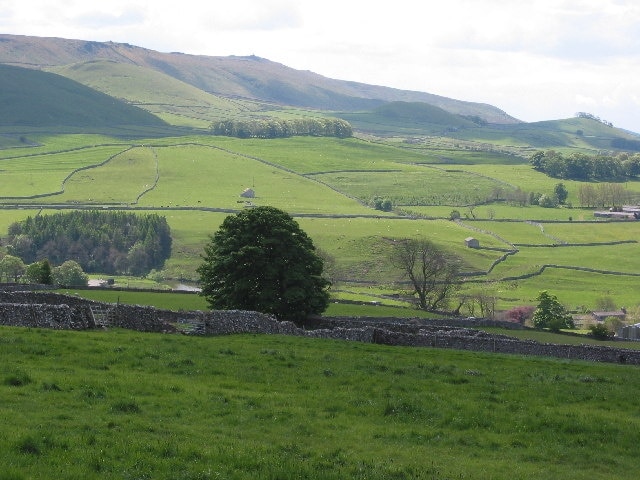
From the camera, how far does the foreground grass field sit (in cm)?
1867

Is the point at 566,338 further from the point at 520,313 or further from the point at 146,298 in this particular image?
the point at 520,313

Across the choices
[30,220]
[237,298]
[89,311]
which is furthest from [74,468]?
[30,220]

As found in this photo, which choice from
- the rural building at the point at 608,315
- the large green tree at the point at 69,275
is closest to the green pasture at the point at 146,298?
the large green tree at the point at 69,275

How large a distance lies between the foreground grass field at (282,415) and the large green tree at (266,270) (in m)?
23.3

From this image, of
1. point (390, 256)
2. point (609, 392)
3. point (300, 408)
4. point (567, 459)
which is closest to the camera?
point (567, 459)

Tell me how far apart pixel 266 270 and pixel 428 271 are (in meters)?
64.7

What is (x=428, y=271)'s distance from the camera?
12156 centimetres

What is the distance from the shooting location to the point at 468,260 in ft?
600

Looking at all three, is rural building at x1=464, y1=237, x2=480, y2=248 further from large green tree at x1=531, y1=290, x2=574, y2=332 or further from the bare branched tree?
large green tree at x1=531, y1=290, x2=574, y2=332

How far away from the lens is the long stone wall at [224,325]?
34.3 meters

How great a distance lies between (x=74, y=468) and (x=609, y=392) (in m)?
20.0

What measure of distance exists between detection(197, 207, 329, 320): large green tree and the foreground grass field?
23306mm

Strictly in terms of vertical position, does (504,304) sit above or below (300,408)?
below

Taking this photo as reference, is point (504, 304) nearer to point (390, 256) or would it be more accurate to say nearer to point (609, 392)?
point (390, 256)
